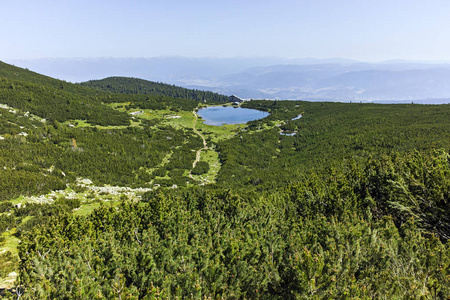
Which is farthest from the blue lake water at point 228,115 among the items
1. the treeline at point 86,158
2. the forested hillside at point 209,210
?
the treeline at point 86,158

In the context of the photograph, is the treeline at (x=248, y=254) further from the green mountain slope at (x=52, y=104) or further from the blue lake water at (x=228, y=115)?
the blue lake water at (x=228, y=115)

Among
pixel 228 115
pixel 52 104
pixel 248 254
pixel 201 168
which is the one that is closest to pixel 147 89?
pixel 228 115

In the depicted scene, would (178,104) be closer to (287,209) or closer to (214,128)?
(214,128)

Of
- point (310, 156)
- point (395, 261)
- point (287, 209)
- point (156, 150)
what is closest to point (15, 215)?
point (287, 209)

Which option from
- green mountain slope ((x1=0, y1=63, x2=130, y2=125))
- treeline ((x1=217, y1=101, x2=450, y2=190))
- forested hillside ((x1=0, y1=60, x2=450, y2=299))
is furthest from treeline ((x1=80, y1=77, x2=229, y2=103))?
forested hillside ((x1=0, y1=60, x2=450, y2=299))

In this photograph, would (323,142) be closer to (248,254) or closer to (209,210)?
(209,210)

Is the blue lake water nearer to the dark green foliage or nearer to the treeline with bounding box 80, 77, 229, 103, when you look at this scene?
the dark green foliage
